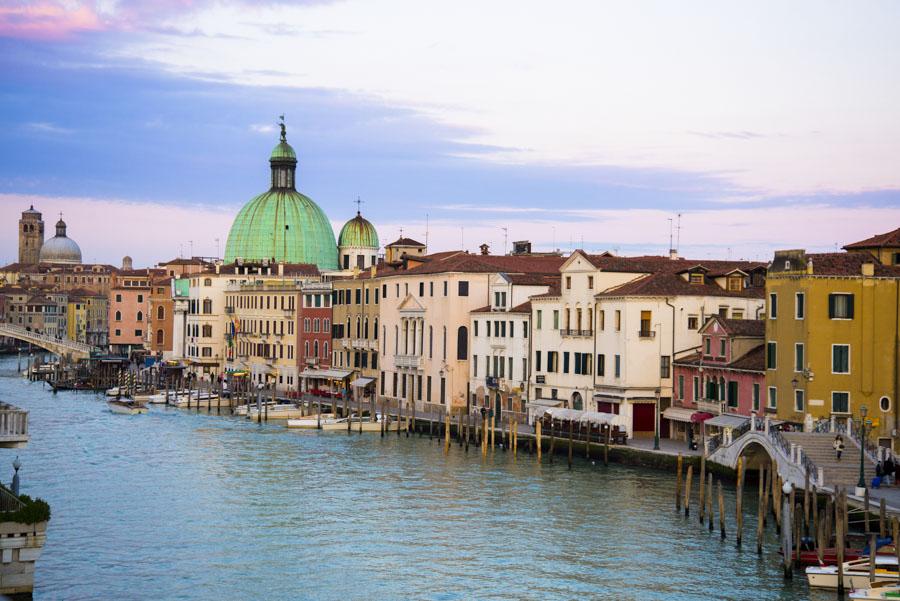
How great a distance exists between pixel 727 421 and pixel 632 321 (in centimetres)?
683

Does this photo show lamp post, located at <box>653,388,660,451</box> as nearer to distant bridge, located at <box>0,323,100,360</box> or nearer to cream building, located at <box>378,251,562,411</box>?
cream building, located at <box>378,251,562,411</box>

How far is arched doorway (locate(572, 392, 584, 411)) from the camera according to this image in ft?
161

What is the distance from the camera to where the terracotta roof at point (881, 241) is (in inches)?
1564

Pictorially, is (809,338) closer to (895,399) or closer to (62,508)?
(895,399)

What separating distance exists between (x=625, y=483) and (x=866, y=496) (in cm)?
1149

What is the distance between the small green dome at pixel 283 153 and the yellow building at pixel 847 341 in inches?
2438

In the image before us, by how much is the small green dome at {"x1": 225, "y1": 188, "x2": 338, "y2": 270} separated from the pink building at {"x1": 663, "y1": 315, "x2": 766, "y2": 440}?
1961 inches

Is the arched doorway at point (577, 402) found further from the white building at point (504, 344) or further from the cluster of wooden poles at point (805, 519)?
the cluster of wooden poles at point (805, 519)

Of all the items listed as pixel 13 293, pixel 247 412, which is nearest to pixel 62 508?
pixel 247 412

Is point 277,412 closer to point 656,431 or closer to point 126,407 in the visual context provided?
point 126,407

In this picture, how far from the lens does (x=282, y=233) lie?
9275cm

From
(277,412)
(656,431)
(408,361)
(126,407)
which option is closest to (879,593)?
(656,431)

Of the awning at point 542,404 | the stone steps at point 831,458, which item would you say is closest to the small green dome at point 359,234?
the awning at point 542,404

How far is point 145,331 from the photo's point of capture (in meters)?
111
